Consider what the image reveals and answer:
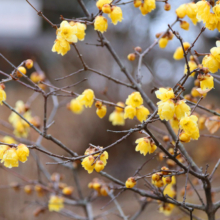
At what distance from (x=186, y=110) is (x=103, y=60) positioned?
531 centimetres

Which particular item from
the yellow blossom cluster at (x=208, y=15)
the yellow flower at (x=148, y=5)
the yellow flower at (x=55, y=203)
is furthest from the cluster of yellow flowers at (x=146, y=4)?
the yellow flower at (x=55, y=203)

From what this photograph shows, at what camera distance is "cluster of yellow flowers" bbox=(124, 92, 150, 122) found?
46.3 inches

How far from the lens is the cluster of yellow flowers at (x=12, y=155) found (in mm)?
992

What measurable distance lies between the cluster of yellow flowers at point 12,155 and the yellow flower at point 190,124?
0.64 m

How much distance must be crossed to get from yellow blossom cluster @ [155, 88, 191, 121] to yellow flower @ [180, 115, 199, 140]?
0.02 meters

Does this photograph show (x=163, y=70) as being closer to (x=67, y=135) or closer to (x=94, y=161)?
(x=67, y=135)

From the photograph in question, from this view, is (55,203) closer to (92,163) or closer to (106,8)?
(92,163)

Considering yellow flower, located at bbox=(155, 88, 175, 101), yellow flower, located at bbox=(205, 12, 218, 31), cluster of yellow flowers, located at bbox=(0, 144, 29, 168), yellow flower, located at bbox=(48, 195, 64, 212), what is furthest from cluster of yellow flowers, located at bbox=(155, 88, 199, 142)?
yellow flower, located at bbox=(48, 195, 64, 212)

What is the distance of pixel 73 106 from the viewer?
2.12 meters

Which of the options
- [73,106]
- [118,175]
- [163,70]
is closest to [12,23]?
[163,70]

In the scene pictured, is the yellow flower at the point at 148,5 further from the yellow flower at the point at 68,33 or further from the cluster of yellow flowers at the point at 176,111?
the cluster of yellow flowers at the point at 176,111

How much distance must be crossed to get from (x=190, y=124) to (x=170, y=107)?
0.36ft

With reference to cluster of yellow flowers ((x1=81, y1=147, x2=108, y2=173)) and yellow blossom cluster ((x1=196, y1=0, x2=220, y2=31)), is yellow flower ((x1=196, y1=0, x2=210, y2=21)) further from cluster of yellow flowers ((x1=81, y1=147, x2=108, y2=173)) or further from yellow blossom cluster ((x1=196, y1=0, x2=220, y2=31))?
cluster of yellow flowers ((x1=81, y1=147, x2=108, y2=173))

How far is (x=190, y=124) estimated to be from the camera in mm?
939
